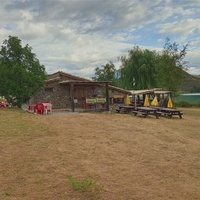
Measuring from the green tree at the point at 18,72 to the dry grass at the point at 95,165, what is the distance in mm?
8236

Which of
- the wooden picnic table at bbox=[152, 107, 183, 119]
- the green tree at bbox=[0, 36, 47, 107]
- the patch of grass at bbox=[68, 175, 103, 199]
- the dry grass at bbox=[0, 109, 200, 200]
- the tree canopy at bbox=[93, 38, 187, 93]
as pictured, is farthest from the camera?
the tree canopy at bbox=[93, 38, 187, 93]

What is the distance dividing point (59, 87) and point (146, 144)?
16.8 metres

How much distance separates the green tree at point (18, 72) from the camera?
59.2 ft

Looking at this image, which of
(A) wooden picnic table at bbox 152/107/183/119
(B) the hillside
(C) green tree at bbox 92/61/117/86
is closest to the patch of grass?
(A) wooden picnic table at bbox 152/107/183/119

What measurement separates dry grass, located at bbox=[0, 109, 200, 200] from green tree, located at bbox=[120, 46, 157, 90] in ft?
88.6

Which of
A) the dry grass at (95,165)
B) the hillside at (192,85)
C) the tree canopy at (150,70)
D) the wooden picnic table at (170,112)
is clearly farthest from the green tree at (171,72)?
the hillside at (192,85)

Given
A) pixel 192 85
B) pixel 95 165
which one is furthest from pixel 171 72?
pixel 192 85

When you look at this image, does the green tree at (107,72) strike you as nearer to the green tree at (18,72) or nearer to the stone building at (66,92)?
the stone building at (66,92)

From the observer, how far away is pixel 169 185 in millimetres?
5773

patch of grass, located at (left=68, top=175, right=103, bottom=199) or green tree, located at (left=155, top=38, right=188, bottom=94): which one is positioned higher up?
green tree, located at (left=155, top=38, right=188, bottom=94)

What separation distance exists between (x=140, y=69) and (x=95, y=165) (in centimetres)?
3100

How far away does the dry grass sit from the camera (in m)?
5.21

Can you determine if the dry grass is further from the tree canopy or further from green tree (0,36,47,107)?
the tree canopy

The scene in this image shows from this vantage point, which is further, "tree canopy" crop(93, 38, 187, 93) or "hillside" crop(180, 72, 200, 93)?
"hillside" crop(180, 72, 200, 93)
